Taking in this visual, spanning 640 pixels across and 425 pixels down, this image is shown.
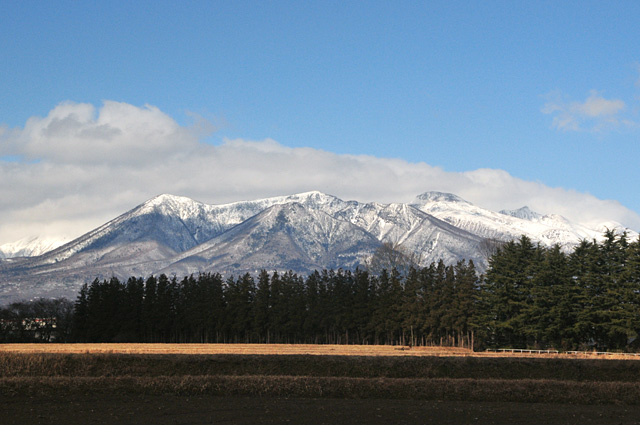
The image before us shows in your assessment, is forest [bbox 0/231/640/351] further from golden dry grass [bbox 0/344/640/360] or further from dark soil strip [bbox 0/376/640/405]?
dark soil strip [bbox 0/376/640/405]

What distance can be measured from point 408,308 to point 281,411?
86387 mm

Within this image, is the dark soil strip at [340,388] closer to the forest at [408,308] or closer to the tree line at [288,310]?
the forest at [408,308]

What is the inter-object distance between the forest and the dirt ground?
171 ft

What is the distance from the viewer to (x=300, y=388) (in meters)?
40.0

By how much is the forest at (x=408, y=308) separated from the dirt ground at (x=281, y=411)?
5200cm

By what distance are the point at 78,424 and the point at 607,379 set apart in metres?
38.9

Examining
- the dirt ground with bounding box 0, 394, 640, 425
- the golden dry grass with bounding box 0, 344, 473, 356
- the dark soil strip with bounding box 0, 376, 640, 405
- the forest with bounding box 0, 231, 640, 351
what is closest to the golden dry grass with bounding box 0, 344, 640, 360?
the golden dry grass with bounding box 0, 344, 473, 356

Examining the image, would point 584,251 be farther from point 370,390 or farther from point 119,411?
point 119,411

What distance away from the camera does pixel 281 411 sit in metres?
33.7

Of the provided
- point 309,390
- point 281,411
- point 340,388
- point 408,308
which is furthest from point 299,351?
point 281,411

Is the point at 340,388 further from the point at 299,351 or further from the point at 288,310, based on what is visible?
the point at 288,310

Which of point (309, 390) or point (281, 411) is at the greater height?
point (309, 390)

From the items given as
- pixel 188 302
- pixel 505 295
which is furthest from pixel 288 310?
pixel 505 295

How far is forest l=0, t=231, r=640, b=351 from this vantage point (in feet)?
285
